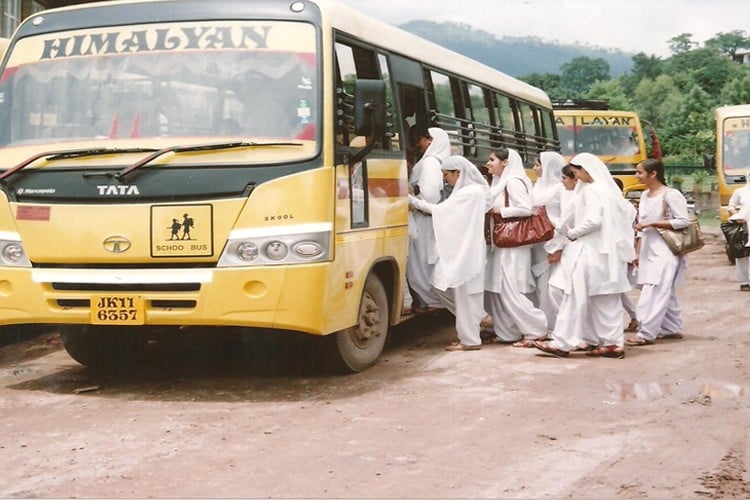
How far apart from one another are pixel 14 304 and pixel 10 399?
65 centimetres

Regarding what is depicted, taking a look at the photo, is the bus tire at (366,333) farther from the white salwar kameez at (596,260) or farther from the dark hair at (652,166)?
the dark hair at (652,166)

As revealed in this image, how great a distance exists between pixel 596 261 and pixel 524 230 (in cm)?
90

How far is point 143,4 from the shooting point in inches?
328

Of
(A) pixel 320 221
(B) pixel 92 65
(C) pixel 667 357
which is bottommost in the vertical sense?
(C) pixel 667 357

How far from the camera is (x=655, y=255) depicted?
1066 cm

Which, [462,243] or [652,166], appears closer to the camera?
[462,243]

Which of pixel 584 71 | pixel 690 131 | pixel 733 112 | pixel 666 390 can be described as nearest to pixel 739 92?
pixel 690 131

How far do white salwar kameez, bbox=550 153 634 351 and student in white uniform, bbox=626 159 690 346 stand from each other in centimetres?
68

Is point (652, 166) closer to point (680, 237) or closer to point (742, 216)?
point (680, 237)

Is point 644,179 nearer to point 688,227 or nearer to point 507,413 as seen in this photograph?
point 688,227

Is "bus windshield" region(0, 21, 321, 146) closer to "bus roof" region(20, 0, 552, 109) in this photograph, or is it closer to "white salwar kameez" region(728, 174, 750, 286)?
"bus roof" region(20, 0, 552, 109)

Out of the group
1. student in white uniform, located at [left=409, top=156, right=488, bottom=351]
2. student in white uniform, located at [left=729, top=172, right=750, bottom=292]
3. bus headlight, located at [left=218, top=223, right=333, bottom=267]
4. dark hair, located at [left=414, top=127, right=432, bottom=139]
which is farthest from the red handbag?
student in white uniform, located at [left=729, top=172, right=750, bottom=292]

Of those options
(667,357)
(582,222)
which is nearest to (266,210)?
(582,222)

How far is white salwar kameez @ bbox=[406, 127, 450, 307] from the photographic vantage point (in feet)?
33.9
